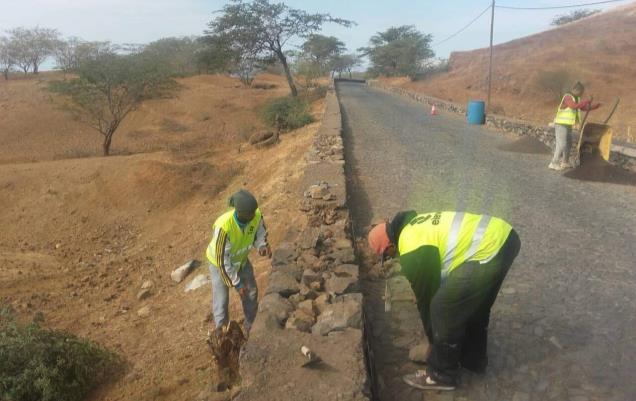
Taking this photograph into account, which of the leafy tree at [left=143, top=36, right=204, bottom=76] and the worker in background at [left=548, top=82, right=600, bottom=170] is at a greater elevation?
the leafy tree at [left=143, top=36, right=204, bottom=76]

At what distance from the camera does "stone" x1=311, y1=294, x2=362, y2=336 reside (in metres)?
3.43

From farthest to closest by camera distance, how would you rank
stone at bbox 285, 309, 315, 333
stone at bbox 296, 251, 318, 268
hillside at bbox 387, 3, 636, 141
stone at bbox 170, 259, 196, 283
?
hillside at bbox 387, 3, 636, 141 < stone at bbox 170, 259, 196, 283 < stone at bbox 296, 251, 318, 268 < stone at bbox 285, 309, 315, 333

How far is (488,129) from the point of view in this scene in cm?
1498

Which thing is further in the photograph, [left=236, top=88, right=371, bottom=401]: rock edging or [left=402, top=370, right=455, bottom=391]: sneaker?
[left=402, top=370, right=455, bottom=391]: sneaker

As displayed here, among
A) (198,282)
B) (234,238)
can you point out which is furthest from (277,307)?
(198,282)

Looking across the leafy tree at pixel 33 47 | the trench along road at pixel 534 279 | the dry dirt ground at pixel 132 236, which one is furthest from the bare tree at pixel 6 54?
the trench along road at pixel 534 279

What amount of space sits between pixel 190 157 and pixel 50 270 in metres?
8.32

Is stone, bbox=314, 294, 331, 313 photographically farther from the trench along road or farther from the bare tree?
the bare tree

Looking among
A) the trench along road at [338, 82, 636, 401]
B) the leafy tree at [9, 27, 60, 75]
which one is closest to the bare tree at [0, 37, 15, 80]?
the leafy tree at [9, 27, 60, 75]

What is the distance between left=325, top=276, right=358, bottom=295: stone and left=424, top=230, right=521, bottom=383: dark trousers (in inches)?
33.2

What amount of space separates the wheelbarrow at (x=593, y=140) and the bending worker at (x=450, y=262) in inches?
271

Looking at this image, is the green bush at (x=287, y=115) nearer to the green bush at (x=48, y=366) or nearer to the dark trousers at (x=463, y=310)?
the green bush at (x=48, y=366)

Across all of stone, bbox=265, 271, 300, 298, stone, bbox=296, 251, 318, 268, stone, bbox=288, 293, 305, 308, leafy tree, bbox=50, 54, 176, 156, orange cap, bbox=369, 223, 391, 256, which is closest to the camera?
orange cap, bbox=369, 223, 391, 256

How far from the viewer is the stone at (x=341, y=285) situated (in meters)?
3.96
